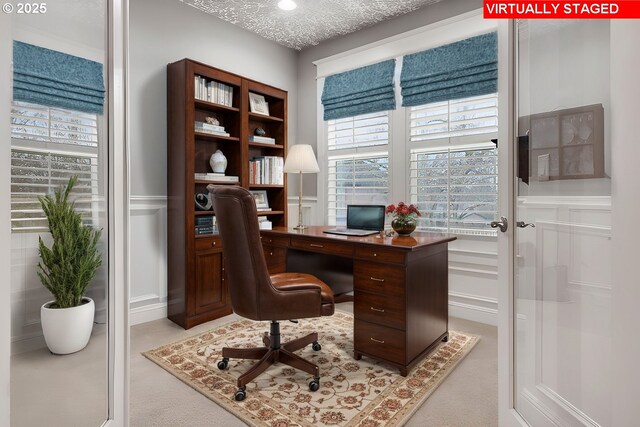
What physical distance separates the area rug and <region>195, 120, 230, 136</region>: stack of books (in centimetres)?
170

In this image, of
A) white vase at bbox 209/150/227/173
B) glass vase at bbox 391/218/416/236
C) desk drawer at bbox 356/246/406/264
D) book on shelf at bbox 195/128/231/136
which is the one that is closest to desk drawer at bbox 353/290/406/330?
desk drawer at bbox 356/246/406/264

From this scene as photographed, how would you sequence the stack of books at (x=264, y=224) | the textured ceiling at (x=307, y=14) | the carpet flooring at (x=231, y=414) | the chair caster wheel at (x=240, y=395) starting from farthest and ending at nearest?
the stack of books at (x=264, y=224) → the textured ceiling at (x=307, y=14) → the chair caster wheel at (x=240, y=395) → the carpet flooring at (x=231, y=414)

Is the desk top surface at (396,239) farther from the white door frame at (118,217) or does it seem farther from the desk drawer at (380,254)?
the white door frame at (118,217)

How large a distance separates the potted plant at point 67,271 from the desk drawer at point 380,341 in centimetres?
156

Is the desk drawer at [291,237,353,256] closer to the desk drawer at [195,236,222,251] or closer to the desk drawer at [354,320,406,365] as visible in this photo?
the desk drawer at [354,320,406,365]

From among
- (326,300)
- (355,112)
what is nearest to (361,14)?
(355,112)

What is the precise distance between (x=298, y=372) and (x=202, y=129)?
2150 millimetres

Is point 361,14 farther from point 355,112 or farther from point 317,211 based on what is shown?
point 317,211

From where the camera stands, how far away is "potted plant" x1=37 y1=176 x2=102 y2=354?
1.13 meters

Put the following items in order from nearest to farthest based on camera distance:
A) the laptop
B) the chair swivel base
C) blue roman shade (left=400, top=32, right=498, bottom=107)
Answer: the chair swivel base < the laptop < blue roman shade (left=400, top=32, right=498, bottom=107)

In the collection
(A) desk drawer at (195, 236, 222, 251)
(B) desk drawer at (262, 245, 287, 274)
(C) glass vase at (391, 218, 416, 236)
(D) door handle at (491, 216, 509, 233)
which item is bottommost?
(B) desk drawer at (262, 245, 287, 274)

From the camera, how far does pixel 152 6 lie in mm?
3160

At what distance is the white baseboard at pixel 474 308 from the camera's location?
10.2 feet

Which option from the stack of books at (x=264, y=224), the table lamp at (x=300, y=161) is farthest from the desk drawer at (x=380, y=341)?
the stack of books at (x=264, y=224)
